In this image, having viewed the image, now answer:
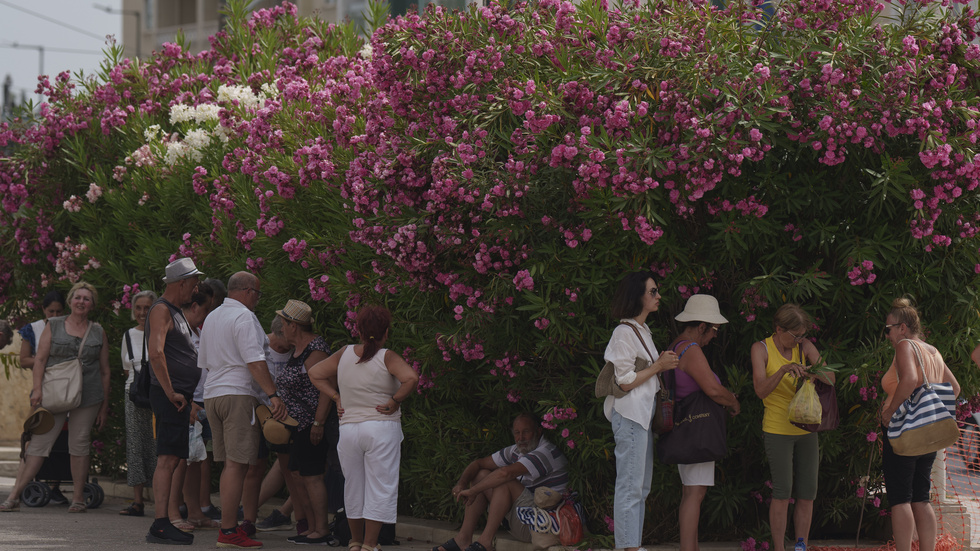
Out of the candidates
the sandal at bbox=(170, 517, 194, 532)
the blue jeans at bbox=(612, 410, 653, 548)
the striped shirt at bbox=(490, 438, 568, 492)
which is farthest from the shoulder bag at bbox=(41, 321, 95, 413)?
the blue jeans at bbox=(612, 410, 653, 548)

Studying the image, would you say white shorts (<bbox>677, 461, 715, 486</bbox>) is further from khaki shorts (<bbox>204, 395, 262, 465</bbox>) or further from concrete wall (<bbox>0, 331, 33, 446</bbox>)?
concrete wall (<bbox>0, 331, 33, 446</bbox>)

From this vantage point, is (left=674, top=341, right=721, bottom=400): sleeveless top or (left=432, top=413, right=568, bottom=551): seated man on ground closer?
(left=674, top=341, right=721, bottom=400): sleeveless top

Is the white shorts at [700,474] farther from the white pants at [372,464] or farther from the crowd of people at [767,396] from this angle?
the white pants at [372,464]

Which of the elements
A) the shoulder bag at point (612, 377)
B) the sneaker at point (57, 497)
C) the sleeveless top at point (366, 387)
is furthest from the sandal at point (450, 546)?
the sneaker at point (57, 497)

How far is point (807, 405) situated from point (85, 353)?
21.1 ft

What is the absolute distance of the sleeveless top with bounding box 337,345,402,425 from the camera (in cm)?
764

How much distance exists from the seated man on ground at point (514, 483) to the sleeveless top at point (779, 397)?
1.49m

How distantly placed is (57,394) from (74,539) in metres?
2.03

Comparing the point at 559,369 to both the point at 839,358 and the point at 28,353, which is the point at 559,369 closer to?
the point at 839,358

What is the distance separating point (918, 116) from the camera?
698cm

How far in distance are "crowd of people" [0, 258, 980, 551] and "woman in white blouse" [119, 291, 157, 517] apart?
0.04 feet

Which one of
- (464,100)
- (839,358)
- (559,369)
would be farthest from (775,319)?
(464,100)

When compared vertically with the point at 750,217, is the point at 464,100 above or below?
above

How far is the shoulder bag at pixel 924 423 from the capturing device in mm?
7066
